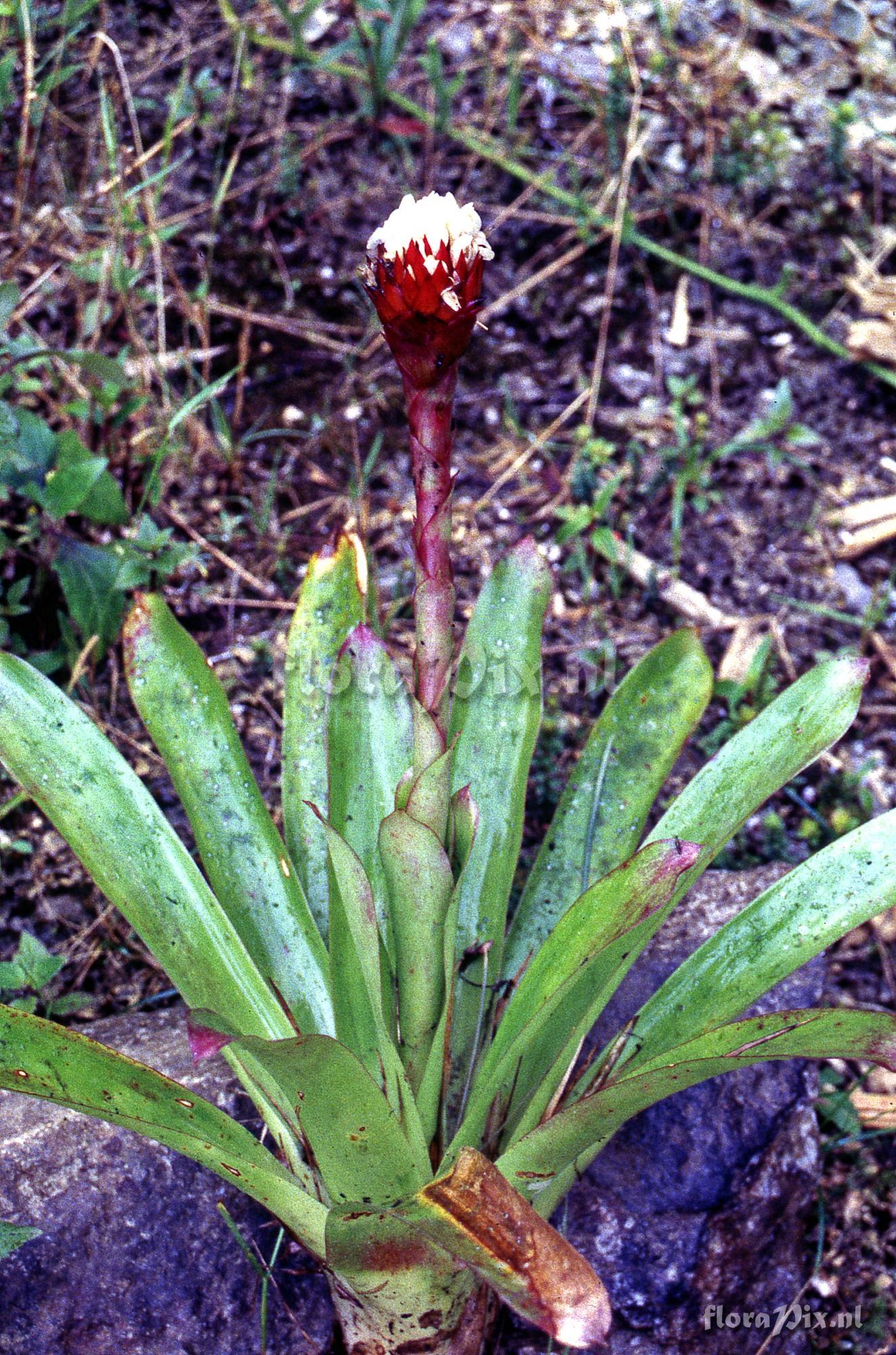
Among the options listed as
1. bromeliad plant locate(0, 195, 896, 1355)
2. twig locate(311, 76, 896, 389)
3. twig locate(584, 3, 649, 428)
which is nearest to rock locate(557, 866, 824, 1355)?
bromeliad plant locate(0, 195, 896, 1355)

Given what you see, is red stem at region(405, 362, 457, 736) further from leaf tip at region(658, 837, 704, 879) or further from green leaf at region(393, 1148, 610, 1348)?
green leaf at region(393, 1148, 610, 1348)

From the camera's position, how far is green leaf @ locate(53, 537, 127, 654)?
234cm

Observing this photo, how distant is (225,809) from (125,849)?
0.17 metres

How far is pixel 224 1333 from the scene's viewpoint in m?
→ 1.64

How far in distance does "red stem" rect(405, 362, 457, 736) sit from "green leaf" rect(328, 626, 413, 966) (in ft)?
1.29

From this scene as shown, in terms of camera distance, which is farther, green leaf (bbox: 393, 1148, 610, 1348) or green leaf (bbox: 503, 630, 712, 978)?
green leaf (bbox: 503, 630, 712, 978)

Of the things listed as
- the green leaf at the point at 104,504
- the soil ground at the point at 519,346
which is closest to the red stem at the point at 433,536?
the soil ground at the point at 519,346

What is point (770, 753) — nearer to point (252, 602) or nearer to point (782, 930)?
point (782, 930)

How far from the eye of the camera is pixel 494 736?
180 centimetres

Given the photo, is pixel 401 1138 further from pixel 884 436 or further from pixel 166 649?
pixel 884 436

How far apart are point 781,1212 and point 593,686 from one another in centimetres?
114

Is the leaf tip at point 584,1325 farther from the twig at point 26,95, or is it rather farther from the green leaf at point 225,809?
the twig at point 26,95

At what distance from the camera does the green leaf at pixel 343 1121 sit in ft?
3.90

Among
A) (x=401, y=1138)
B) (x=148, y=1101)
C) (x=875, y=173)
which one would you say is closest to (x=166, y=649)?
(x=148, y=1101)
